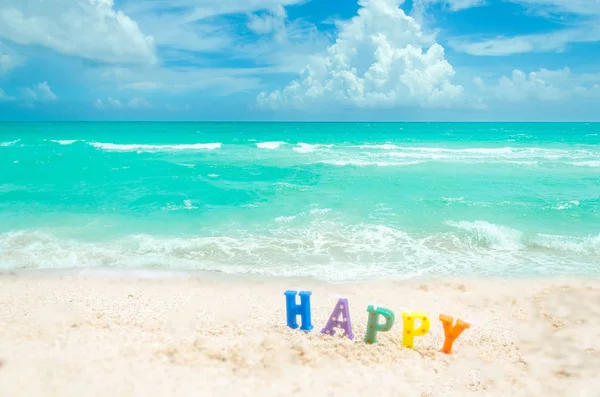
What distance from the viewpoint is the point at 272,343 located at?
568 cm

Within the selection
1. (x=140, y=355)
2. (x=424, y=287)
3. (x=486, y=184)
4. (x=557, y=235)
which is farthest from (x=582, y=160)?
(x=140, y=355)

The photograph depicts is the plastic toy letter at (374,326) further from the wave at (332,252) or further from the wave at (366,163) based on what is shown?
the wave at (366,163)

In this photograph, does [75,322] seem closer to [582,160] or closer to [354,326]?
[354,326]

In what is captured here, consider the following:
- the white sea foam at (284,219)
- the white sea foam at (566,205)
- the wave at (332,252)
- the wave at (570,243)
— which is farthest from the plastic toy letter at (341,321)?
the white sea foam at (566,205)

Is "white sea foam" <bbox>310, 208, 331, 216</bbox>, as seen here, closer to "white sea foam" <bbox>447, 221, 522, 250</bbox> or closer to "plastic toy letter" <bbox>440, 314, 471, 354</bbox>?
"white sea foam" <bbox>447, 221, 522, 250</bbox>

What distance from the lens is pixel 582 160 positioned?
28406 mm

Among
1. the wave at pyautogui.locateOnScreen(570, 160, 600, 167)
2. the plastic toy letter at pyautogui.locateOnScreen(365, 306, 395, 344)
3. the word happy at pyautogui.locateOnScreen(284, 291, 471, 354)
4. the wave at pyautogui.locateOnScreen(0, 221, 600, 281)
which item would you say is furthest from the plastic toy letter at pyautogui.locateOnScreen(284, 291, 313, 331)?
the wave at pyautogui.locateOnScreen(570, 160, 600, 167)

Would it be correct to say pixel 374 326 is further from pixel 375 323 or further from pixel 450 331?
pixel 450 331

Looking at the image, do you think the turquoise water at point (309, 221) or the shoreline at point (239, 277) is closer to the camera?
the shoreline at point (239, 277)

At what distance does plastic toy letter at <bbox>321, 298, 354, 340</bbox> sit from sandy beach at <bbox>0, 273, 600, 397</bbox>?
0.50ft

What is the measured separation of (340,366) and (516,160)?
2768 centimetres

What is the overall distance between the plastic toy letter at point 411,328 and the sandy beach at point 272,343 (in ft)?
0.44

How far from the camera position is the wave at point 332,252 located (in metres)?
9.16

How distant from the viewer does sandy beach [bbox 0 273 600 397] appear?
483 centimetres
